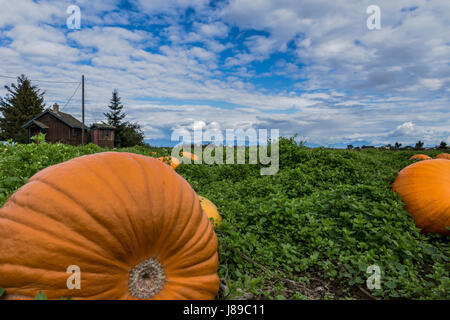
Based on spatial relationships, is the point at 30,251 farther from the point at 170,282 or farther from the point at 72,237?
the point at 170,282

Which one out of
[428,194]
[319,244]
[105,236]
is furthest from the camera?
[428,194]

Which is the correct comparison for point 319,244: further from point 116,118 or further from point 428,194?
point 116,118

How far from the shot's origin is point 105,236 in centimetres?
196

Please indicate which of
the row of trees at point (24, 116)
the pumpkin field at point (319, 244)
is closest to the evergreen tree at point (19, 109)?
the row of trees at point (24, 116)

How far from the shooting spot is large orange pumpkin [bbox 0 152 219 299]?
6.16 ft

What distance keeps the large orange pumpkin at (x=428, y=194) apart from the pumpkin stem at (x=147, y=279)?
16.6 feet

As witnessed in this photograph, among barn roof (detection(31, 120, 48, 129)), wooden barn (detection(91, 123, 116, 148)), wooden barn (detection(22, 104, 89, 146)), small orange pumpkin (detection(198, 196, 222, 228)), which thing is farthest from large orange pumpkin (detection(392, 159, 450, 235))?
barn roof (detection(31, 120, 48, 129))

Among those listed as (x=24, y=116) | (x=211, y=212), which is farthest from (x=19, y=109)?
(x=211, y=212)

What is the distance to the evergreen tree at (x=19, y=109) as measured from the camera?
40.9m

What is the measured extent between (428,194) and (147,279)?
531 centimetres

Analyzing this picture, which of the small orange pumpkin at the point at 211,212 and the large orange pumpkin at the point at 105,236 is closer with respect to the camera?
the large orange pumpkin at the point at 105,236

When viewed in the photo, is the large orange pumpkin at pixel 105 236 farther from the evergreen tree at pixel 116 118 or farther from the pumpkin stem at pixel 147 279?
the evergreen tree at pixel 116 118

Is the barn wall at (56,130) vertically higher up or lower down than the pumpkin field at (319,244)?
higher up
